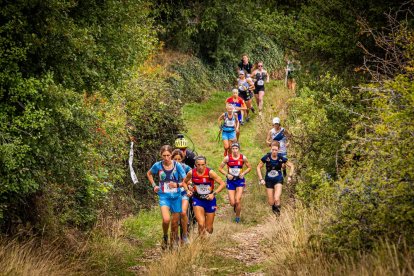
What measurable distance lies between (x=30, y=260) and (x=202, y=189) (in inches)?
150

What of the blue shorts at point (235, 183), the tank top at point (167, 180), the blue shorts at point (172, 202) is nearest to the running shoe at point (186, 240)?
the blue shorts at point (172, 202)

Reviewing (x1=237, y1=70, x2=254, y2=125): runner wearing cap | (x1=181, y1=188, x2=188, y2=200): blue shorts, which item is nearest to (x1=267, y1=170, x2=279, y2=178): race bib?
(x1=181, y1=188, x2=188, y2=200): blue shorts

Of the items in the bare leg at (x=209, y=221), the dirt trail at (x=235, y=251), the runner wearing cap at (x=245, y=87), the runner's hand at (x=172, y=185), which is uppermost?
the runner wearing cap at (x=245, y=87)

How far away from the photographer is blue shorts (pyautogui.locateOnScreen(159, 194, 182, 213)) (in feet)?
38.9

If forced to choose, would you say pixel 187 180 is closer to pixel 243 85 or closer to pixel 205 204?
pixel 205 204

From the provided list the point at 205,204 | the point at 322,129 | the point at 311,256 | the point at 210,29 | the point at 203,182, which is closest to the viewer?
the point at 311,256

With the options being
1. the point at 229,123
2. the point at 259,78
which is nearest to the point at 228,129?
the point at 229,123

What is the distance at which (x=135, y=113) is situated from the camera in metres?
16.5

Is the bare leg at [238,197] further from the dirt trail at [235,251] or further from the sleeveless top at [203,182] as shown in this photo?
the sleeveless top at [203,182]

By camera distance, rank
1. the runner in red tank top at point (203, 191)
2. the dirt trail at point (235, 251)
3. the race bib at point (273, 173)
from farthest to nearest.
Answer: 1. the race bib at point (273, 173)
2. the runner in red tank top at point (203, 191)
3. the dirt trail at point (235, 251)

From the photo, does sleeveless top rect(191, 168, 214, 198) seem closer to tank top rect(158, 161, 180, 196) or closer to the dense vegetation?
tank top rect(158, 161, 180, 196)

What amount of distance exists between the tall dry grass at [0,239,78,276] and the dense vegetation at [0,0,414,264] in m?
0.51

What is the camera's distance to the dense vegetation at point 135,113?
7840 mm

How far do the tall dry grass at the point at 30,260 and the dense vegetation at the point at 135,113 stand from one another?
51cm
